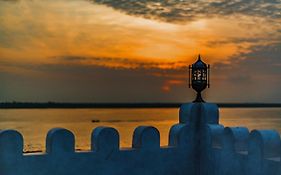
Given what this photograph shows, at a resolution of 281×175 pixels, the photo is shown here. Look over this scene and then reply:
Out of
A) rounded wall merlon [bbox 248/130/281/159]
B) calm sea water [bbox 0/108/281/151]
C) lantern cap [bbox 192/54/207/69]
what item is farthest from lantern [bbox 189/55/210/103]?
calm sea water [bbox 0/108/281/151]

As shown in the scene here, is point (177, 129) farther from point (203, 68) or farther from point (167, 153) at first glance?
point (203, 68)

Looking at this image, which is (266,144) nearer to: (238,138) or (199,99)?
(238,138)

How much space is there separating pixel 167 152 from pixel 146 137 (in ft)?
1.54

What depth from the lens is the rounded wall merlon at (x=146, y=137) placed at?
23.2 feet

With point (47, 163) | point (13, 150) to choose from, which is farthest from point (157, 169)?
point (13, 150)

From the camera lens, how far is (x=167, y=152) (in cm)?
741

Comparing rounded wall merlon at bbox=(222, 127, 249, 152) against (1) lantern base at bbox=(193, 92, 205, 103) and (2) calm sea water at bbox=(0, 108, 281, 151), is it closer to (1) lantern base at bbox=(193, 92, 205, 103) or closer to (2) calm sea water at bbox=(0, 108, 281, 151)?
(1) lantern base at bbox=(193, 92, 205, 103)

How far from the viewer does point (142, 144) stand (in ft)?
23.4

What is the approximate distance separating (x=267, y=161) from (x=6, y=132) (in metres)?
3.20

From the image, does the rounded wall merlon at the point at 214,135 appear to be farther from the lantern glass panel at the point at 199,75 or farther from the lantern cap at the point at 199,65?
the lantern cap at the point at 199,65

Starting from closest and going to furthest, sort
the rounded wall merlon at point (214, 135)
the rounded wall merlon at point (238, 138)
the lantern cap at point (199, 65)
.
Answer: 1. the rounded wall merlon at point (238, 138)
2. the rounded wall merlon at point (214, 135)
3. the lantern cap at point (199, 65)

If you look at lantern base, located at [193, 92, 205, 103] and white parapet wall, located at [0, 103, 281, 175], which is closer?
white parapet wall, located at [0, 103, 281, 175]

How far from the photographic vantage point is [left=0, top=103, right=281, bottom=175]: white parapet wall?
623 cm

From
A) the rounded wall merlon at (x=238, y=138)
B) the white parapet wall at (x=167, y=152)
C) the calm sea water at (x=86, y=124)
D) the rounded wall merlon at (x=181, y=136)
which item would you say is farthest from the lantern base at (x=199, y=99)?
the calm sea water at (x=86, y=124)
